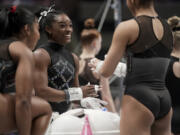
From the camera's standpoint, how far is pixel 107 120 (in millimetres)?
2748

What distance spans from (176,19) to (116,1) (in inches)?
50.5

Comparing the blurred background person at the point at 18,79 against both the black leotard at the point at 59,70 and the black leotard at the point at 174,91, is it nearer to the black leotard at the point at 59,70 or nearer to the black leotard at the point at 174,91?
the black leotard at the point at 59,70

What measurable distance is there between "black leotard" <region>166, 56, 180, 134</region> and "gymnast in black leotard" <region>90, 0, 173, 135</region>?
2.40ft

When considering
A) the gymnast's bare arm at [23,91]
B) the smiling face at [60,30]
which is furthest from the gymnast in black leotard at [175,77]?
the gymnast's bare arm at [23,91]

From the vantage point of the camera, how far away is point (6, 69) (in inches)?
89.9

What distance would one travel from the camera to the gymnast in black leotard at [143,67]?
90.2 inches

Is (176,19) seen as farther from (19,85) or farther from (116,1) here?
(19,85)

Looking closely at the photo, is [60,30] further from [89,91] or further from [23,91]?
[23,91]

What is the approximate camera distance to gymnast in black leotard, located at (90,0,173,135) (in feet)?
7.52

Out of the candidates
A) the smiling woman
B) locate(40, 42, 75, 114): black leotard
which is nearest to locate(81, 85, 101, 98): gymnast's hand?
the smiling woman

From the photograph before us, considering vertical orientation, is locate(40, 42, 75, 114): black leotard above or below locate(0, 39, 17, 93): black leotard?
below

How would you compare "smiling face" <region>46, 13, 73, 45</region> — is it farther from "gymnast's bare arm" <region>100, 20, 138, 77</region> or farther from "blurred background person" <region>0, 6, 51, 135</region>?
"gymnast's bare arm" <region>100, 20, 138, 77</region>

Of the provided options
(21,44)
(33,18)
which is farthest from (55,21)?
(21,44)

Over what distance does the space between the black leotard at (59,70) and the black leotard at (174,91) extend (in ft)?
2.72
